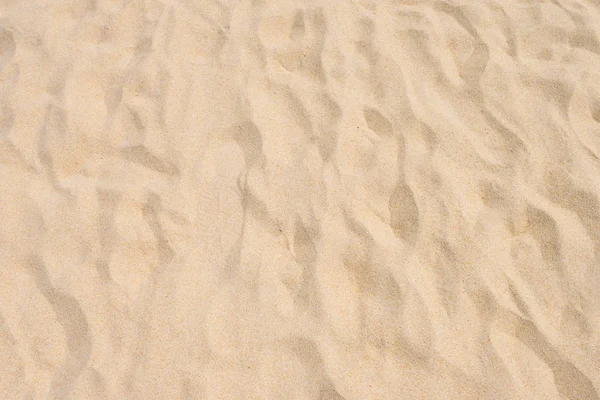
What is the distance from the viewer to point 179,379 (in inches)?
87.7

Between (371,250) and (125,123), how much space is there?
1.24m

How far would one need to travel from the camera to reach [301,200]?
102 inches

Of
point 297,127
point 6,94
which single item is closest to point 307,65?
point 297,127

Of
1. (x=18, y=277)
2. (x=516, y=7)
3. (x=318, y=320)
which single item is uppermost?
(x=516, y=7)

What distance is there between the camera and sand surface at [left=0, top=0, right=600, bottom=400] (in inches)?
88.4

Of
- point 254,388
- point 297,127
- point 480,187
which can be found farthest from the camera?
point 297,127

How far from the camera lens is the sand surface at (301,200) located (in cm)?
225

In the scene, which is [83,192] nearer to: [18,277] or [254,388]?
[18,277]

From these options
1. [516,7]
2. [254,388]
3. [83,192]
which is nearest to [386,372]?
[254,388]

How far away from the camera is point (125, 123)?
114 inches

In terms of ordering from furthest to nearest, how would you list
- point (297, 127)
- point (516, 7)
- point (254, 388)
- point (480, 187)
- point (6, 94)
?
point (516, 7), point (6, 94), point (297, 127), point (480, 187), point (254, 388)

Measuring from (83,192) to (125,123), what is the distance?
1.28 ft

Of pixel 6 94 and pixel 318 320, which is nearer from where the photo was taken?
pixel 318 320

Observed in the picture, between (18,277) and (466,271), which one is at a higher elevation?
(466,271)
